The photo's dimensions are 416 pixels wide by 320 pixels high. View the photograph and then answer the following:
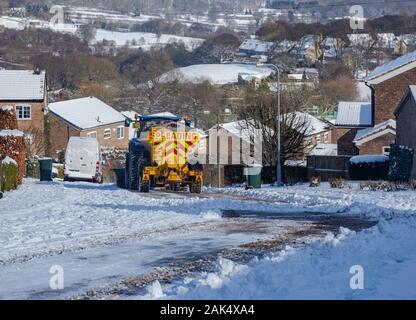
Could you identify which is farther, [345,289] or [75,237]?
[75,237]

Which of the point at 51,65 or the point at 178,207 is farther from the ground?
the point at 51,65

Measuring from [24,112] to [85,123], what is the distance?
887cm

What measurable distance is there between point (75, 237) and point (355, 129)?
44.4 meters

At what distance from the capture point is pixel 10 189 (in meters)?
31.0

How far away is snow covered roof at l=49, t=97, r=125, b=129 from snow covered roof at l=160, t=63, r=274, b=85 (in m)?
39.6

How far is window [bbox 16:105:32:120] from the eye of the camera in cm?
6654

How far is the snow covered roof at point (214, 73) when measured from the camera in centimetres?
12438

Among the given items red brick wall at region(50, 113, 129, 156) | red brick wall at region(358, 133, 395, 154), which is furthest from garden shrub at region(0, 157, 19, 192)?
red brick wall at region(50, 113, 129, 156)

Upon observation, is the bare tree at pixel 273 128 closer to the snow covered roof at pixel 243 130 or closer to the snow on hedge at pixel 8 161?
the snow covered roof at pixel 243 130

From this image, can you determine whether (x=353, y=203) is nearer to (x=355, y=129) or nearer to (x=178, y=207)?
(x=178, y=207)

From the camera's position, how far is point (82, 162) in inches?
1666

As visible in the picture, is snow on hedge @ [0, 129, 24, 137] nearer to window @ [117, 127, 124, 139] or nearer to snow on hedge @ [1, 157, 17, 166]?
snow on hedge @ [1, 157, 17, 166]
